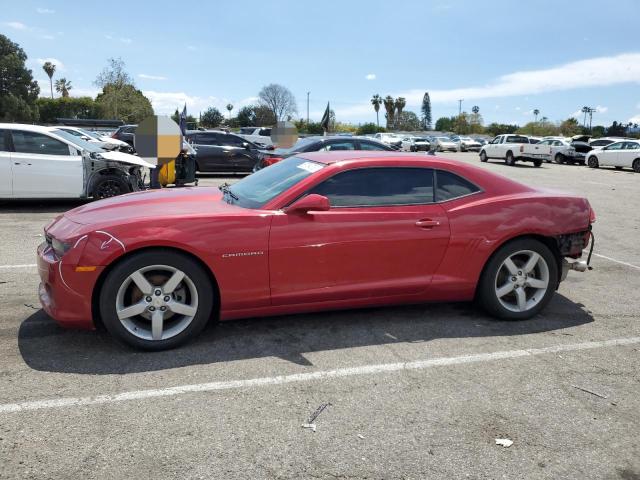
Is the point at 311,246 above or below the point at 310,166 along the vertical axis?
below

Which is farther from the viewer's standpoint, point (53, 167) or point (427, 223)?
point (53, 167)

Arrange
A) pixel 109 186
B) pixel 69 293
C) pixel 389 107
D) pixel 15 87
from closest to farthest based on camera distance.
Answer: pixel 69 293 → pixel 109 186 → pixel 15 87 → pixel 389 107

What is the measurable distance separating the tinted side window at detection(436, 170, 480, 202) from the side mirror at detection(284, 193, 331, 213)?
1.13 metres

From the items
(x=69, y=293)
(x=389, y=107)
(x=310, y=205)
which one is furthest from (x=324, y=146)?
(x=389, y=107)

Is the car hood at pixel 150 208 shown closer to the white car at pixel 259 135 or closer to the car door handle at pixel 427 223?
the car door handle at pixel 427 223

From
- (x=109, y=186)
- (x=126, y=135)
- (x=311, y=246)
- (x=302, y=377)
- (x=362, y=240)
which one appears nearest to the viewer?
(x=302, y=377)

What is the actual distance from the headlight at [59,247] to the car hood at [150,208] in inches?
8.5

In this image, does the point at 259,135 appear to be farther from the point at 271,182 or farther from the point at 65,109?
the point at 65,109

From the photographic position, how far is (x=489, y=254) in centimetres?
457

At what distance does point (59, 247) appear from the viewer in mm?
3777

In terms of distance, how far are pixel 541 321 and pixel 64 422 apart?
3911 millimetres

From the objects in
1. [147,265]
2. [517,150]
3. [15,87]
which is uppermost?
[15,87]

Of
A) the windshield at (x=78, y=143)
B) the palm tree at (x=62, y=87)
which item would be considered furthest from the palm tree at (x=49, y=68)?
the windshield at (x=78, y=143)

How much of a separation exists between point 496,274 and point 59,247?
11.6 feet
